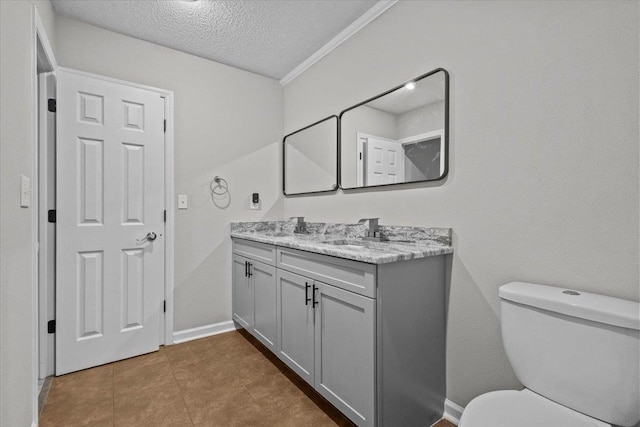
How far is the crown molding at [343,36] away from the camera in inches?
77.5

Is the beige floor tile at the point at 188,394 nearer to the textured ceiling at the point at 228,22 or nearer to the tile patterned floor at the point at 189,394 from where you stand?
the tile patterned floor at the point at 189,394

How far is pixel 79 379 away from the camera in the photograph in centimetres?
198

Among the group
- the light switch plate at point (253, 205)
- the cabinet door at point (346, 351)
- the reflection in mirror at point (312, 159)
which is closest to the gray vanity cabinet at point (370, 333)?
the cabinet door at point (346, 351)

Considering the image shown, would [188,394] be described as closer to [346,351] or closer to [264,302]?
[264,302]

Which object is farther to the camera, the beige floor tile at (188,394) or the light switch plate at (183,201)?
the light switch plate at (183,201)

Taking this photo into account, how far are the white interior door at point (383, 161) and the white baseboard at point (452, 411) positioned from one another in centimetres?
124

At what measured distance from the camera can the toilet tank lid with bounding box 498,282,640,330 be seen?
0.92m

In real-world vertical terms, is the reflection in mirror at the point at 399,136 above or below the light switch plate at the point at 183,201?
above

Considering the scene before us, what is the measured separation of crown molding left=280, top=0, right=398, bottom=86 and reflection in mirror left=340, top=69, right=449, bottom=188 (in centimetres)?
55

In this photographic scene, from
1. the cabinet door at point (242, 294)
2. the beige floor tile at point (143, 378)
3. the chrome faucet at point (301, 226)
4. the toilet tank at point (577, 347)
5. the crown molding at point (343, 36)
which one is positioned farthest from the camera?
the chrome faucet at point (301, 226)

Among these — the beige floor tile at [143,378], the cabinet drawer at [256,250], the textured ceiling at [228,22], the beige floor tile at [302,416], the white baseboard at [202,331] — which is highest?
the textured ceiling at [228,22]

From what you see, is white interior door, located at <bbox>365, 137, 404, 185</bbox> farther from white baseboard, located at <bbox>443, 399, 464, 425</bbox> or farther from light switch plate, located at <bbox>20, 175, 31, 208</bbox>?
light switch plate, located at <bbox>20, 175, 31, 208</bbox>

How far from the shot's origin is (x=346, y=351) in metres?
1.44

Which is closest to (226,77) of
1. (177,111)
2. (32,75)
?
(177,111)
